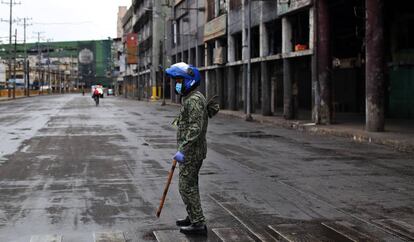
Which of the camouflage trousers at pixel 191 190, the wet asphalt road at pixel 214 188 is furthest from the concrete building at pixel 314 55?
the camouflage trousers at pixel 191 190

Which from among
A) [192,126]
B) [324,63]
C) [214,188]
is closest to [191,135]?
[192,126]

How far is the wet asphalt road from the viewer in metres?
7.15

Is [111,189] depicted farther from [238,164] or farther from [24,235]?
[238,164]

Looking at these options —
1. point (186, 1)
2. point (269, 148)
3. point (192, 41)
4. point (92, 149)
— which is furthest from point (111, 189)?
point (186, 1)

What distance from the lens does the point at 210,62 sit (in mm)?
45438

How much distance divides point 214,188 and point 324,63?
15.7 m

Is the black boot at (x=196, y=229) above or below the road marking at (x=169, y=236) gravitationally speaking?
above

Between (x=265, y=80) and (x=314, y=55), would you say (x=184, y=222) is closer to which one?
(x=314, y=55)

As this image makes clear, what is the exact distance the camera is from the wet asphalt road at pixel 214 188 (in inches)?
281

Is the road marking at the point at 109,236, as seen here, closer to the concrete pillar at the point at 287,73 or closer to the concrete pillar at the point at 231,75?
the concrete pillar at the point at 287,73

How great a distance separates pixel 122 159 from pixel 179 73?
7.41 metres

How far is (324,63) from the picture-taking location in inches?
953

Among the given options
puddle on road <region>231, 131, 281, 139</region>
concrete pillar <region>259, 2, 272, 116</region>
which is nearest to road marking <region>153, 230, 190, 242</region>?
puddle on road <region>231, 131, 281, 139</region>

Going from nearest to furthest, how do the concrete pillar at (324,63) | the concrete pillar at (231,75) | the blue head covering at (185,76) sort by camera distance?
1. the blue head covering at (185,76)
2. the concrete pillar at (324,63)
3. the concrete pillar at (231,75)
